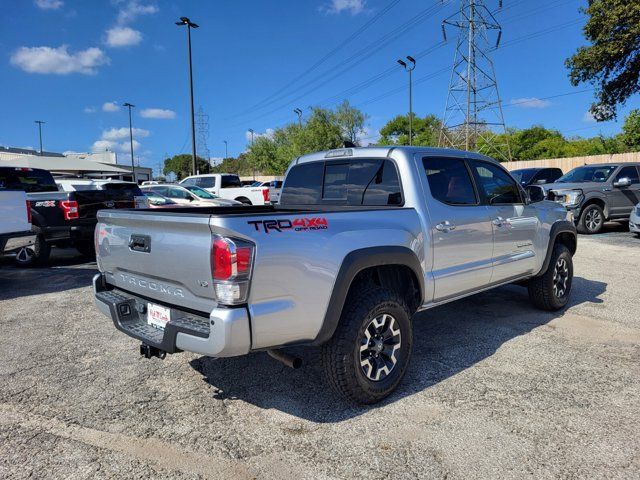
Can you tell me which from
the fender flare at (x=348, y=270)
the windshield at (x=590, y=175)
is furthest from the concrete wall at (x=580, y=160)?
the fender flare at (x=348, y=270)

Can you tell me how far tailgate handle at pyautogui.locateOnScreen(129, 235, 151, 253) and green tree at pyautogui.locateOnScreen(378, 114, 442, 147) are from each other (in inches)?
2466

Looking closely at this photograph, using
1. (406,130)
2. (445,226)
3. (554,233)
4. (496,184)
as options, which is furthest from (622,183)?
(406,130)

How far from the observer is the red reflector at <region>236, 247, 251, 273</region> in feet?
8.07

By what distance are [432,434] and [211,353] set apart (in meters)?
1.48

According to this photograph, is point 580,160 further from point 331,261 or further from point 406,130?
point 406,130

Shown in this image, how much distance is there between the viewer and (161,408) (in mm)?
3182

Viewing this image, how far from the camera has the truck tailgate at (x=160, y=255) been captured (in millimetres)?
2590

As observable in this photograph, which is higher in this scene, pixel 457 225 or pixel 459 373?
pixel 457 225

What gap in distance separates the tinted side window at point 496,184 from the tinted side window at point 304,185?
1.55 meters

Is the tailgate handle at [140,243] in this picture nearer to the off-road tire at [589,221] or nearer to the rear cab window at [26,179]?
the rear cab window at [26,179]

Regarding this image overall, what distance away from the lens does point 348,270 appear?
2926mm

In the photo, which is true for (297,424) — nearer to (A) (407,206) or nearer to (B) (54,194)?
(A) (407,206)

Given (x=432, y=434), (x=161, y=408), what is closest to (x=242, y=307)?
(x=161, y=408)

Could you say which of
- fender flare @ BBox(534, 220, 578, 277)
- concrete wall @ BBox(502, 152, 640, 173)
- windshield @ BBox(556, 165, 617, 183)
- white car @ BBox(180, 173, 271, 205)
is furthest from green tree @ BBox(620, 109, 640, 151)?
fender flare @ BBox(534, 220, 578, 277)
